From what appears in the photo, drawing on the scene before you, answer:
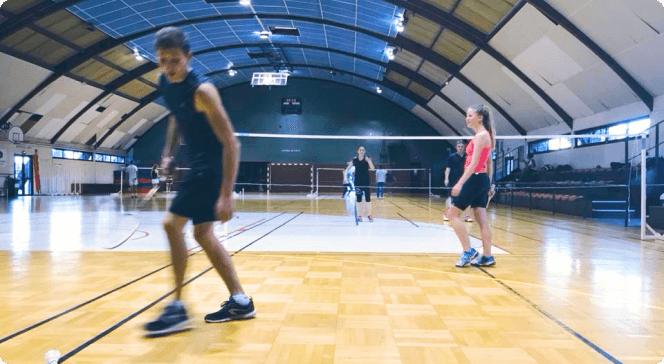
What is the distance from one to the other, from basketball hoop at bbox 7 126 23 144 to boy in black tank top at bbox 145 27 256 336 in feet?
85.2

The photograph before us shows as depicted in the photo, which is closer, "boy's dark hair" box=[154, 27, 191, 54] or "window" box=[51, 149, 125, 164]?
"boy's dark hair" box=[154, 27, 191, 54]

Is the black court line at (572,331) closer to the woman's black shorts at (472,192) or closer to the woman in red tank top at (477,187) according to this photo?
the woman in red tank top at (477,187)

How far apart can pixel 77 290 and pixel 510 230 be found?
310 inches

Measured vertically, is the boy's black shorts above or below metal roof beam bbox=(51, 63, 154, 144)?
below

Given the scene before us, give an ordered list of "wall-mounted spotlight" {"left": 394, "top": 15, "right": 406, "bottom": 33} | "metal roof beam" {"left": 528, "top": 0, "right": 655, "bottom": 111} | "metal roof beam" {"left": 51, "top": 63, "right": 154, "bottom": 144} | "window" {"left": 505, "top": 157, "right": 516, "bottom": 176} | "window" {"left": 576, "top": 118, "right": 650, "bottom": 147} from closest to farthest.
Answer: "metal roof beam" {"left": 528, "top": 0, "right": 655, "bottom": 111}
"window" {"left": 576, "top": 118, "right": 650, "bottom": 147}
"wall-mounted spotlight" {"left": 394, "top": 15, "right": 406, "bottom": 33}
"window" {"left": 505, "top": 157, "right": 516, "bottom": 176}
"metal roof beam" {"left": 51, "top": 63, "right": 154, "bottom": 144}

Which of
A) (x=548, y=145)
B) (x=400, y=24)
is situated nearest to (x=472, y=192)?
(x=400, y=24)

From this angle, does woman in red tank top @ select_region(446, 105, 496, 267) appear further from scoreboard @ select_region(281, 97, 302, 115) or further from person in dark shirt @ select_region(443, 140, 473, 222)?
scoreboard @ select_region(281, 97, 302, 115)

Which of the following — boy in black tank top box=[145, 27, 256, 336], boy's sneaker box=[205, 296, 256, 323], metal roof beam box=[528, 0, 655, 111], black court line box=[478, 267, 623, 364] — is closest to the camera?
black court line box=[478, 267, 623, 364]

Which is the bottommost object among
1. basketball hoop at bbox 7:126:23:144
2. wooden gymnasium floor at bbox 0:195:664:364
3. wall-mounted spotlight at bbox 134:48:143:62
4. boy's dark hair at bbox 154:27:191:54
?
wooden gymnasium floor at bbox 0:195:664:364

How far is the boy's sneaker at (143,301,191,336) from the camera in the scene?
9.06 ft

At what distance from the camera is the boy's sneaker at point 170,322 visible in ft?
9.06

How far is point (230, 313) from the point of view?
10.1 ft

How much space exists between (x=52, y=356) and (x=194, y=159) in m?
1.25

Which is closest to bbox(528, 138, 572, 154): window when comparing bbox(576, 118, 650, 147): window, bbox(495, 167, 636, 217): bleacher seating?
bbox(576, 118, 650, 147): window
